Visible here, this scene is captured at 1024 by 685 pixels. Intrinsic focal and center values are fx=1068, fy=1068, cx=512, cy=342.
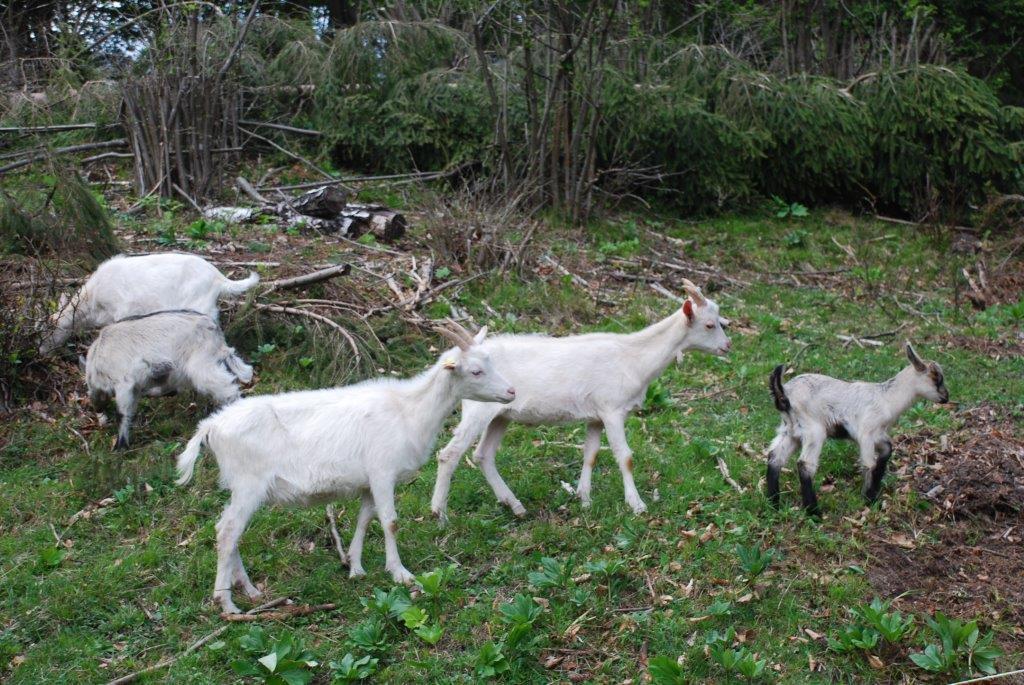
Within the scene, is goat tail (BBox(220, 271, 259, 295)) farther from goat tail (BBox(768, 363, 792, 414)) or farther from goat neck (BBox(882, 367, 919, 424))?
goat neck (BBox(882, 367, 919, 424))

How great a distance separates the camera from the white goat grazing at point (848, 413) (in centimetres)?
688

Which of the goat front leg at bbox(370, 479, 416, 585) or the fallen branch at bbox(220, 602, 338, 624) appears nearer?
the fallen branch at bbox(220, 602, 338, 624)

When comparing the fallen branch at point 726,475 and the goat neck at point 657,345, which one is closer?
the fallen branch at point 726,475

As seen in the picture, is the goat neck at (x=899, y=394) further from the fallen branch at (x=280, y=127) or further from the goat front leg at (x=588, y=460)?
the fallen branch at (x=280, y=127)

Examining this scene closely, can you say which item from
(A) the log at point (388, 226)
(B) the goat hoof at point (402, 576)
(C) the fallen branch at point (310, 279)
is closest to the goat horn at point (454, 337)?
(B) the goat hoof at point (402, 576)

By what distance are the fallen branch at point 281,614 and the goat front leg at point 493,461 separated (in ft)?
5.08

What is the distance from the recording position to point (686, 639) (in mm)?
5555

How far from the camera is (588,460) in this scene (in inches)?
284

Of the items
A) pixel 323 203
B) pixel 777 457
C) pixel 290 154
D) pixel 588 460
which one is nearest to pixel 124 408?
pixel 588 460

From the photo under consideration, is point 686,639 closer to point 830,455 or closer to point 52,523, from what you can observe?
point 830,455

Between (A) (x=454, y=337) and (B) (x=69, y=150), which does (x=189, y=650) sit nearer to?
(A) (x=454, y=337)

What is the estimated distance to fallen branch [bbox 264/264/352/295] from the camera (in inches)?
388

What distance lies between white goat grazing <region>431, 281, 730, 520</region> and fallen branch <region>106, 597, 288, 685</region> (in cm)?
140

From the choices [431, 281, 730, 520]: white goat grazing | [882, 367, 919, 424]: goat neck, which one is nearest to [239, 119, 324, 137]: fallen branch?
[431, 281, 730, 520]: white goat grazing
